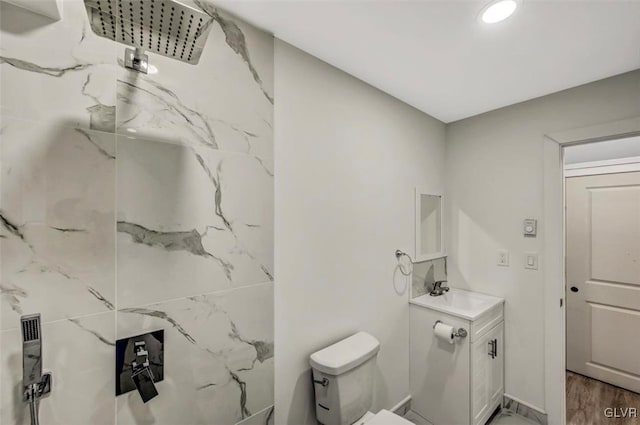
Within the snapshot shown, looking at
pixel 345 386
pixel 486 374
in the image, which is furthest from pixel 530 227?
pixel 345 386

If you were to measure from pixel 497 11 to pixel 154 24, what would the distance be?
52.3 inches

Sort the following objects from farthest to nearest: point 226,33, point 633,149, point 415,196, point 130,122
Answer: point 633,149 < point 415,196 < point 226,33 < point 130,122

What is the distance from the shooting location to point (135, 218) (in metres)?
0.97

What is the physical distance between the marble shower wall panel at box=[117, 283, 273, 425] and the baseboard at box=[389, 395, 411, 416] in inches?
45.3

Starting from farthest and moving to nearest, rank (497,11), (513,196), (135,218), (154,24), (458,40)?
(513,196) → (458,40) → (497,11) → (135,218) → (154,24)

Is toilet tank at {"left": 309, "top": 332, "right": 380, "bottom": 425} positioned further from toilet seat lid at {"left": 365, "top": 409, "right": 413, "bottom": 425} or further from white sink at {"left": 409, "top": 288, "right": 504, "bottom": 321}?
white sink at {"left": 409, "top": 288, "right": 504, "bottom": 321}

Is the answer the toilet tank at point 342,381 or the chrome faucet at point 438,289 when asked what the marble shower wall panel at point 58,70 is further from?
the chrome faucet at point 438,289

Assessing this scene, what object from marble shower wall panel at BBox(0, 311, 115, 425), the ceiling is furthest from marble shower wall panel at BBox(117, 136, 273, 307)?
the ceiling

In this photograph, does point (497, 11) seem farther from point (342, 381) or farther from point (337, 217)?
point (342, 381)

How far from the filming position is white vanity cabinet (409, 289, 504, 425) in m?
1.82

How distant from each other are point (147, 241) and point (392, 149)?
165 centimetres

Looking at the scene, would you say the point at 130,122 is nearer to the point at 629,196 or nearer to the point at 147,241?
the point at 147,241

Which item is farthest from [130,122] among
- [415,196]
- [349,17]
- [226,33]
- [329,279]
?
[415,196]

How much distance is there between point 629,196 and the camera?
2.49 meters
